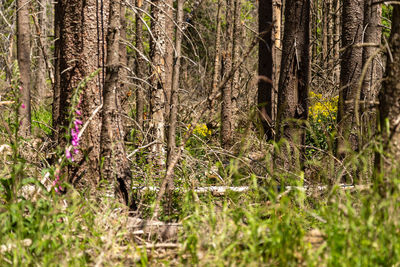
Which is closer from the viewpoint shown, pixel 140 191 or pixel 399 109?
pixel 399 109

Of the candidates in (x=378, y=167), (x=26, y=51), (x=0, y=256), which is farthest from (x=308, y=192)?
(x=26, y=51)

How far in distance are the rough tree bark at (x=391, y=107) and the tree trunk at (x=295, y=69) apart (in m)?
2.31

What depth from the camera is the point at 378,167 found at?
9.80ft

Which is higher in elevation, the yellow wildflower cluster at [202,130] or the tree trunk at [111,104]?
the tree trunk at [111,104]

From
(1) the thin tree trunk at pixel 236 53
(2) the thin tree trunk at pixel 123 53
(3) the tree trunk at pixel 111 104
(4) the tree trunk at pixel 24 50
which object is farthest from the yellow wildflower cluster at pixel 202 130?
(3) the tree trunk at pixel 111 104

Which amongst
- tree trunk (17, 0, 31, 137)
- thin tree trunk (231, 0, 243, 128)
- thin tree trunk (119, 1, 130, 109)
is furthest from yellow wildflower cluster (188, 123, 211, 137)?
tree trunk (17, 0, 31, 137)

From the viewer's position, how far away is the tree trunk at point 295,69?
5.33m

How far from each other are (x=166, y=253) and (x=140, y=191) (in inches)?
79.3

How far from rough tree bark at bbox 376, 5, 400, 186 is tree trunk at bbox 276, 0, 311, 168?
2311 millimetres

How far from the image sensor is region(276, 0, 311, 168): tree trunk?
17.5 feet

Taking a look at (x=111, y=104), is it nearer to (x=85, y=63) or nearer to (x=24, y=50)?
(x=85, y=63)

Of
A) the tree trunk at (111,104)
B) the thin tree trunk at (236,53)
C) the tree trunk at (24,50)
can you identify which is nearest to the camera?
the tree trunk at (111,104)

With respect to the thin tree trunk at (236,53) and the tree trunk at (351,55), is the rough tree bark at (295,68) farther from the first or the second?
the thin tree trunk at (236,53)

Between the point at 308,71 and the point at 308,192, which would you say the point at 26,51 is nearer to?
the point at 308,71
